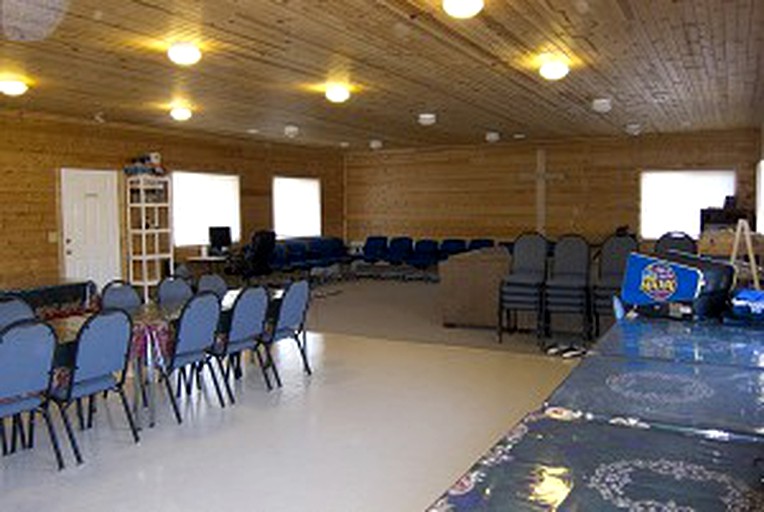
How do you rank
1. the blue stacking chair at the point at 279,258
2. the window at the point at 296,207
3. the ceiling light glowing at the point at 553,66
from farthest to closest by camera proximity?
the window at the point at 296,207 → the blue stacking chair at the point at 279,258 → the ceiling light glowing at the point at 553,66

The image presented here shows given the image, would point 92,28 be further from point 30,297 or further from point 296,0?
point 30,297

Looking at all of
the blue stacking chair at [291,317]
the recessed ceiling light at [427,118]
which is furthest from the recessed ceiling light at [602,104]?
the blue stacking chair at [291,317]

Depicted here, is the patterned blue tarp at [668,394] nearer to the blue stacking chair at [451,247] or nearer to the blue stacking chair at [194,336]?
the blue stacking chair at [194,336]

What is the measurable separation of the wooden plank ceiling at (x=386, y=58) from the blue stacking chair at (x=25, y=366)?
1.78 m

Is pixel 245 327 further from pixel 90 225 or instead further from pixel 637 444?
pixel 90 225

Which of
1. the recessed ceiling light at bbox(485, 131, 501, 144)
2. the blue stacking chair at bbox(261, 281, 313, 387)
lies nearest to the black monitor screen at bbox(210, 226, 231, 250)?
the recessed ceiling light at bbox(485, 131, 501, 144)

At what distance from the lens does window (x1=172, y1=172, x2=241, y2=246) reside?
10809 millimetres

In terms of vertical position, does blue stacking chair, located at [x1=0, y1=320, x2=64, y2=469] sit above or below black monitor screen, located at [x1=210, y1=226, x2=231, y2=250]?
below

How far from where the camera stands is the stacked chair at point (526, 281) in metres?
7.16

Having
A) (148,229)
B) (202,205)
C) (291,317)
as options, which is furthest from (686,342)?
(202,205)

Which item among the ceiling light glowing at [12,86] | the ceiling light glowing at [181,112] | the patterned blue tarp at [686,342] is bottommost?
the patterned blue tarp at [686,342]

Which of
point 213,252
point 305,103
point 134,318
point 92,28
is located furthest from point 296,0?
point 213,252

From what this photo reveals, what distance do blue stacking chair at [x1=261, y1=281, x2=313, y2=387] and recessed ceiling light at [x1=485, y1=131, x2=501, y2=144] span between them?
5.95 metres

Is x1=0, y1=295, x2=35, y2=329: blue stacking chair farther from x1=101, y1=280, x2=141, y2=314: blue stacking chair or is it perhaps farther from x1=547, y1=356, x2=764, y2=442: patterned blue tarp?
x1=547, y1=356, x2=764, y2=442: patterned blue tarp
